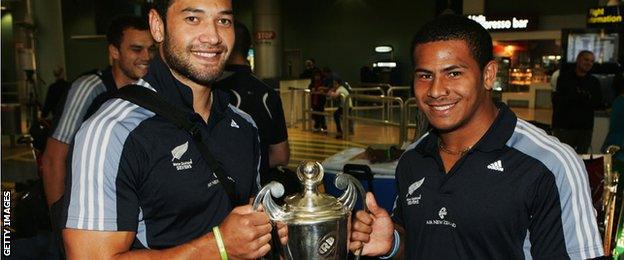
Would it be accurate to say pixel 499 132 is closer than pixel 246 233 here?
No

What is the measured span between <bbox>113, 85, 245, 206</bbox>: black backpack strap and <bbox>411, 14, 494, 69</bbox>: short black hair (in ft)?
2.73

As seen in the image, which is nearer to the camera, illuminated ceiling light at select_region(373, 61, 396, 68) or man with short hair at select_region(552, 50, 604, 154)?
man with short hair at select_region(552, 50, 604, 154)

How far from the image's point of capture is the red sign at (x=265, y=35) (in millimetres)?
21359

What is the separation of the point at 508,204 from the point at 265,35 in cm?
2006

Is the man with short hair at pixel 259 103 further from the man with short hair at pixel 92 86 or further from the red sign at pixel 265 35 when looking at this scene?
the red sign at pixel 265 35

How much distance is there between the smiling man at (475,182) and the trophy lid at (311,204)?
0.59 feet

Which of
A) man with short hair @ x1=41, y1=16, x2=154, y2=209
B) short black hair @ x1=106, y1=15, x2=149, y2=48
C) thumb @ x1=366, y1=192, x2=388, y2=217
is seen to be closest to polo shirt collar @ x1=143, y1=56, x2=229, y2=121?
thumb @ x1=366, y1=192, x2=388, y2=217

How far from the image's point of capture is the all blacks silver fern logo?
171 cm

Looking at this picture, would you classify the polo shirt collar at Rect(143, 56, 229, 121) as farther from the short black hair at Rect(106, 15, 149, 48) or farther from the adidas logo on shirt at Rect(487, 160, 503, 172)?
the short black hair at Rect(106, 15, 149, 48)

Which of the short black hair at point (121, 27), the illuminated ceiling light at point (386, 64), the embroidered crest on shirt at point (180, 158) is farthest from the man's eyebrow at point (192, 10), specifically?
the illuminated ceiling light at point (386, 64)

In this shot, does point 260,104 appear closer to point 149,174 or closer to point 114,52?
point 114,52

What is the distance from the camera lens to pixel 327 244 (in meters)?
1.72

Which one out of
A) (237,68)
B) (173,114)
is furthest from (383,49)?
(173,114)

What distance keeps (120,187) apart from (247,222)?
38 cm
